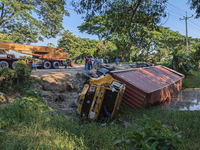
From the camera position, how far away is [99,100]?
5668 millimetres

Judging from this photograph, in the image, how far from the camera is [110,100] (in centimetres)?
595

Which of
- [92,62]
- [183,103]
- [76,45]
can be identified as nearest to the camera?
[183,103]

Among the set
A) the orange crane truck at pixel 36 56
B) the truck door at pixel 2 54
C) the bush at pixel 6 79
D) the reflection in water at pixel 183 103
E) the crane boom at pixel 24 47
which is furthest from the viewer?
the crane boom at pixel 24 47

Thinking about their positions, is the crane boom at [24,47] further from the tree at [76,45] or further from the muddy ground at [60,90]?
the tree at [76,45]

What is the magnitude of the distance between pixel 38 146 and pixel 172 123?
393 centimetres

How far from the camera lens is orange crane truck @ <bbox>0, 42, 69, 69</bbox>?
14.8 m

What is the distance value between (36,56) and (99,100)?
46.1ft

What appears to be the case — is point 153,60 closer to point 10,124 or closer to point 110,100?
point 110,100

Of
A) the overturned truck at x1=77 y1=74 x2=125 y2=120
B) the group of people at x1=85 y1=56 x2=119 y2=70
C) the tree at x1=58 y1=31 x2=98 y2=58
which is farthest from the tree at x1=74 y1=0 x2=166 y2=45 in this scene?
the tree at x1=58 y1=31 x2=98 y2=58

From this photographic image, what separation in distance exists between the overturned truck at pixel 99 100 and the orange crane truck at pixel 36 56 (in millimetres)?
11966

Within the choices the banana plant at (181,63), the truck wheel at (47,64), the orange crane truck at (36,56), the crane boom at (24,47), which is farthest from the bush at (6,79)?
the banana plant at (181,63)

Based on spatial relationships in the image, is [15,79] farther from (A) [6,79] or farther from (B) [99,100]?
(B) [99,100]

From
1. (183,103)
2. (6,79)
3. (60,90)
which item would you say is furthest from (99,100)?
(183,103)

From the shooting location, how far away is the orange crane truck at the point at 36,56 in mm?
14844
